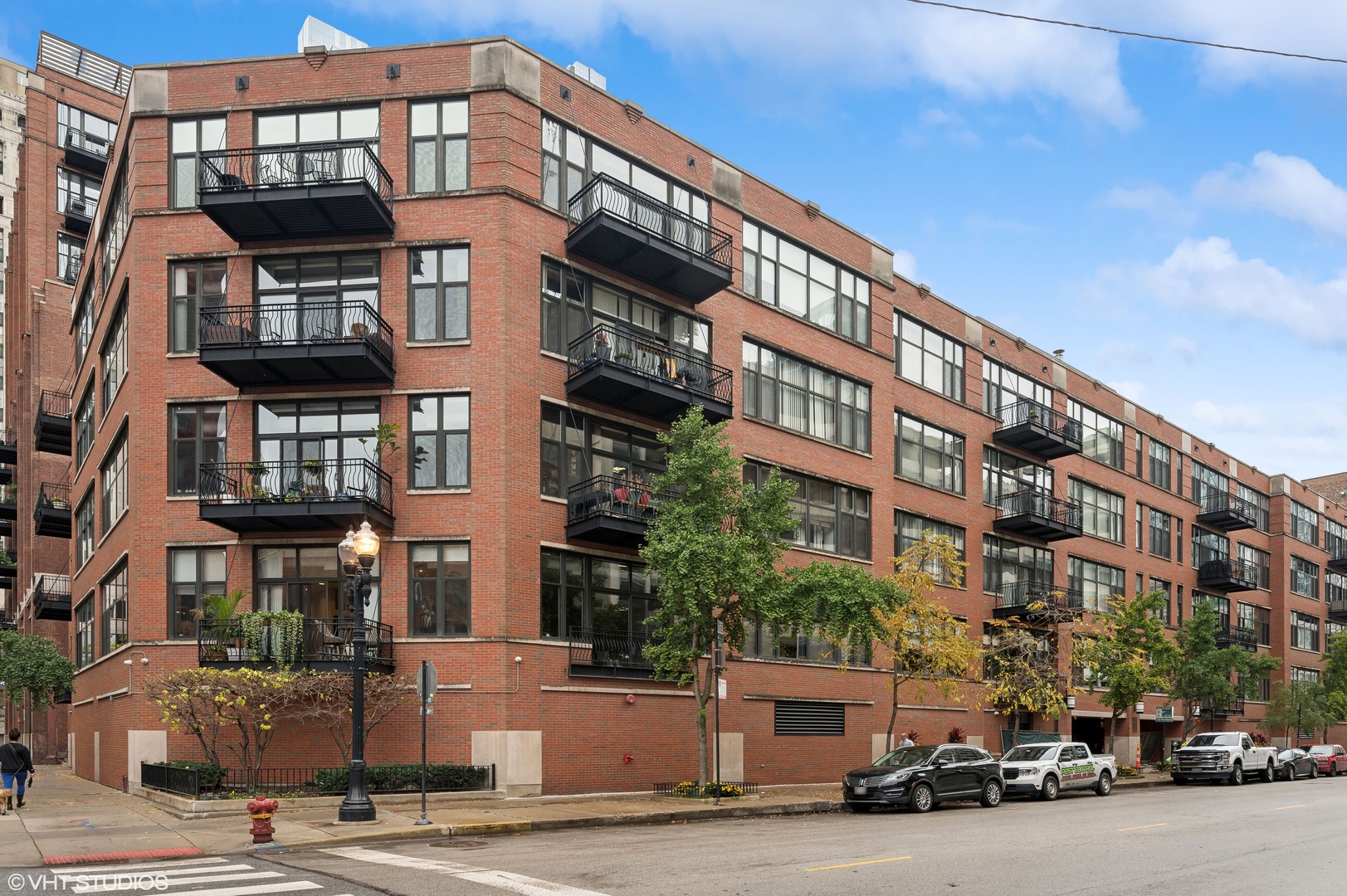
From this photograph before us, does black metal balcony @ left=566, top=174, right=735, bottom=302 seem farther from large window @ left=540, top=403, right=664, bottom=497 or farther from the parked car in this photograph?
the parked car

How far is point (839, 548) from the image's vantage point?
36625 mm

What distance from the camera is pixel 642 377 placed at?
93.6 feet

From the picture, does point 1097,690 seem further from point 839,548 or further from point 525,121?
point 525,121

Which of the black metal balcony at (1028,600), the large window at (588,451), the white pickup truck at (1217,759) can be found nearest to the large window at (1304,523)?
the black metal balcony at (1028,600)

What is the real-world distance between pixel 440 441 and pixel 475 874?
14.6 metres

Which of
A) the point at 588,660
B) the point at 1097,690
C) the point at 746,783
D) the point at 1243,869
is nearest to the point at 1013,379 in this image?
the point at 1097,690

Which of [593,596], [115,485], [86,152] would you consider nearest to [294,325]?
[593,596]

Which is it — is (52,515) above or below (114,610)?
above

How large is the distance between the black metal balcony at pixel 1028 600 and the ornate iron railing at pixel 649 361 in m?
16.5

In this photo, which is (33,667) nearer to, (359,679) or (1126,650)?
(359,679)

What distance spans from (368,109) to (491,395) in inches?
295

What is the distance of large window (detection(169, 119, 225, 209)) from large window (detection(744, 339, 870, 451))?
14975 millimetres

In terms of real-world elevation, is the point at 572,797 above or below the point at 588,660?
below

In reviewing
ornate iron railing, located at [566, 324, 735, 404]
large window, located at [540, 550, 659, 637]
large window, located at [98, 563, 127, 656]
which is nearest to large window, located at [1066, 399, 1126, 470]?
ornate iron railing, located at [566, 324, 735, 404]
